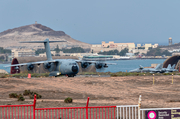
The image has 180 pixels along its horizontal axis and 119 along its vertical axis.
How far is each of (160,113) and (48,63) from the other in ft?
120

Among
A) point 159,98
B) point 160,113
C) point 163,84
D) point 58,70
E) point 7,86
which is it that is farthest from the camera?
point 58,70

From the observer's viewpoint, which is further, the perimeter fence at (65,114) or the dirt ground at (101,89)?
the dirt ground at (101,89)

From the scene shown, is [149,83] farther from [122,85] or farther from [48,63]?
[48,63]

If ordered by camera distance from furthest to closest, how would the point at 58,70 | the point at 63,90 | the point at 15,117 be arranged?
1. the point at 58,70
2. the point at 63,90
3. the point at 15,117

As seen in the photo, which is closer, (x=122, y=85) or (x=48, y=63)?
(x=122, y=85)

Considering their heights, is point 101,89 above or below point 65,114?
below

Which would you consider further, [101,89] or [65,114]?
[101,89]

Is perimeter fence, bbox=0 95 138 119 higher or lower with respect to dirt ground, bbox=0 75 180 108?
higher

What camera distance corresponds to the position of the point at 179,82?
118 feet

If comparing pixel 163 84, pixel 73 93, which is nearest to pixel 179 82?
pixel 163 84

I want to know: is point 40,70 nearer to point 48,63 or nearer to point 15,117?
point 48,63

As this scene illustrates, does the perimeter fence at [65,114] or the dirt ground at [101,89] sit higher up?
the perimeter fence at [65,114]

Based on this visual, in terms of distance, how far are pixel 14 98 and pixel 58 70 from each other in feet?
72.0

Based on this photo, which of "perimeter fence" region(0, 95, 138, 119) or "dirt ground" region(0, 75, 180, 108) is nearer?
"perimeter fence" region(0, 95, 138, 119)
